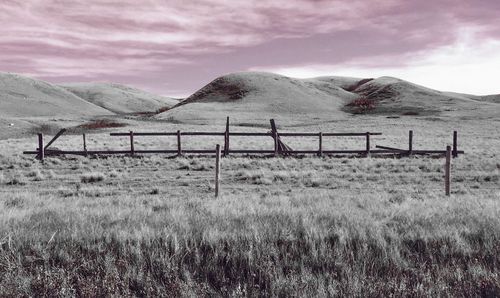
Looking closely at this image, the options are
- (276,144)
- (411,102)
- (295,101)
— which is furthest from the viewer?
(295,101)

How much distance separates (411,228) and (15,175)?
1502cm

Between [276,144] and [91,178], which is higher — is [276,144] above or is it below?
above

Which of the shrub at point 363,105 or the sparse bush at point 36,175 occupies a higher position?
the shrub at point 363,105

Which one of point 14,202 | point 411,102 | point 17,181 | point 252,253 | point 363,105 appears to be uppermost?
point 411,102

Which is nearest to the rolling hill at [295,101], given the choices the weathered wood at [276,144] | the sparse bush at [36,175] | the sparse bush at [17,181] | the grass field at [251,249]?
the weathered wood at [276,144]

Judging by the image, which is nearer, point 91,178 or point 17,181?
point 17,181

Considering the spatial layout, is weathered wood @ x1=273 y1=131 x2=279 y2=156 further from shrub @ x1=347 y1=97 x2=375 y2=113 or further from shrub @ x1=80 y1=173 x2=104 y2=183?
shrub @ x1=347 y1=97 x2=375 y2=113

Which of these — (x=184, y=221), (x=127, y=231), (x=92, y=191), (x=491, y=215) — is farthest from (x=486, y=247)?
(x=92, y=191)

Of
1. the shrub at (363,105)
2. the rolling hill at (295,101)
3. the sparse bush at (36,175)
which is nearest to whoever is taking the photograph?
the sparse bush at (36,175)

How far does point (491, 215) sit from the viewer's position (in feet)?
26.0

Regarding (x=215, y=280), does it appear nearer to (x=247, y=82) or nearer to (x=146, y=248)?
(x=146, y=248)

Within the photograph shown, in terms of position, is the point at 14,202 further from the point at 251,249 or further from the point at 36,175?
the point at 251,249

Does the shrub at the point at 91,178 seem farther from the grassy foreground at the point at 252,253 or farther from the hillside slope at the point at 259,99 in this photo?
the hillside slope at the point at 259,99

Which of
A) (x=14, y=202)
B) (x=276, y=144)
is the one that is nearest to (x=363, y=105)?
(x=276, y=144)
